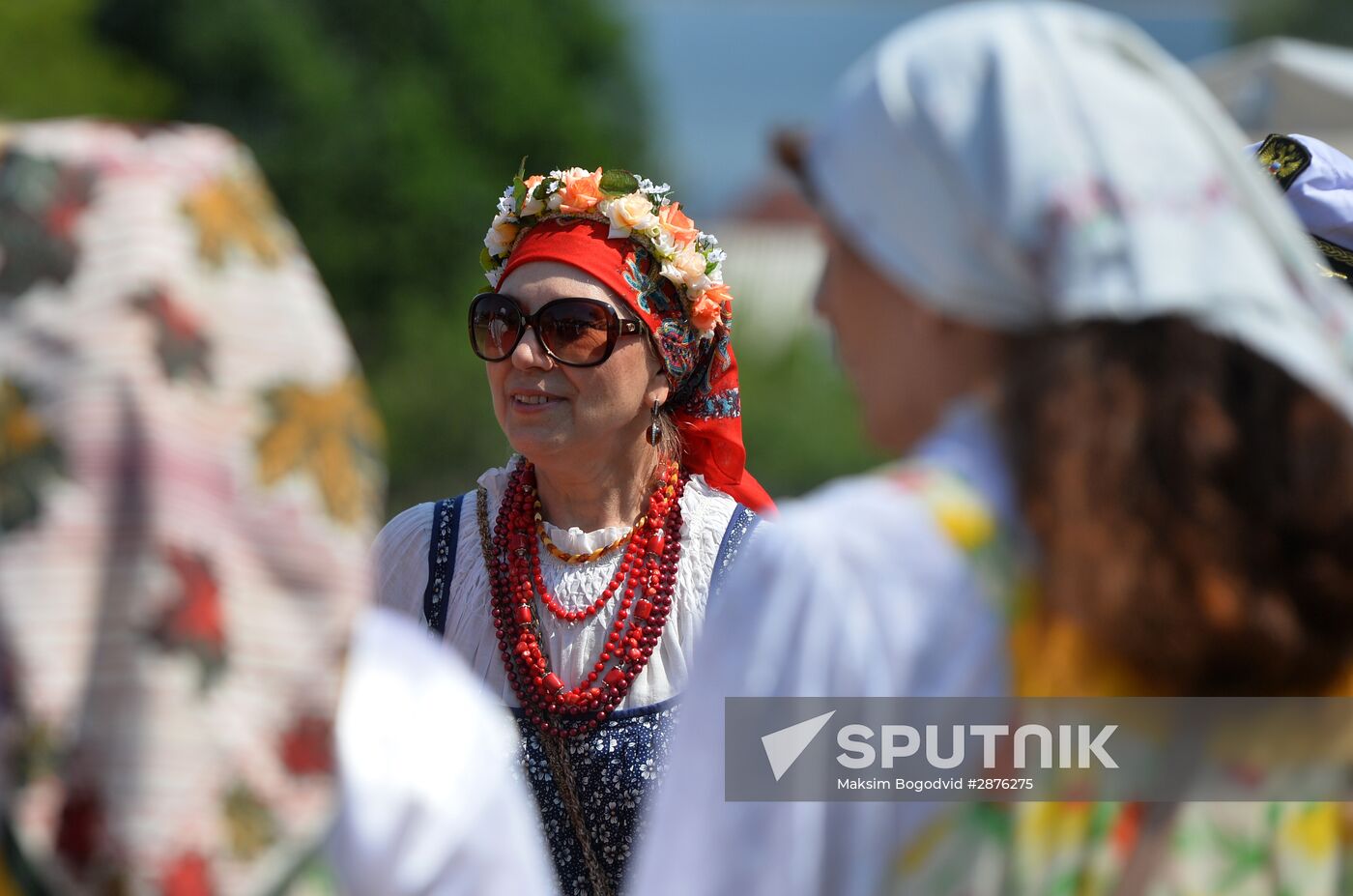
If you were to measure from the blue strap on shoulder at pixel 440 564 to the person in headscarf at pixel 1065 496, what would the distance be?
6.56 ft

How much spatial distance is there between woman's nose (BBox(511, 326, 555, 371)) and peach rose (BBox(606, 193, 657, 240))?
0.30 m

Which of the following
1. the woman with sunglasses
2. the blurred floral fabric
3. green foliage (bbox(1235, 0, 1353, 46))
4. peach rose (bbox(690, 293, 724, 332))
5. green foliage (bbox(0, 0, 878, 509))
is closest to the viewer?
the blurred floral fabric

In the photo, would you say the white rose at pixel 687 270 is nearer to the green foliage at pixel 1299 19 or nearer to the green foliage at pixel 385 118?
the green foliage at pixel 385 118

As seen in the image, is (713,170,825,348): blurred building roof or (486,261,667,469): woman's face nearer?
(486,261,667,469): woman's face

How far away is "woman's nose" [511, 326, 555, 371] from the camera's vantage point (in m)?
3.49

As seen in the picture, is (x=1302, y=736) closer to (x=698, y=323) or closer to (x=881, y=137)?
(x=881, y=137)

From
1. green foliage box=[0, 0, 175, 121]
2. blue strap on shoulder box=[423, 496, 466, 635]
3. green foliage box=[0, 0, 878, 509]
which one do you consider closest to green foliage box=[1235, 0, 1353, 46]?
green foliage box=[0, 0, 878, 509]

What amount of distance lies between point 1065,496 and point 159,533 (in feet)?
2.44

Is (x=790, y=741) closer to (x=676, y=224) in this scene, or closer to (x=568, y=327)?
(x=568, y=327)

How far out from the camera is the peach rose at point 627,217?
3.58m

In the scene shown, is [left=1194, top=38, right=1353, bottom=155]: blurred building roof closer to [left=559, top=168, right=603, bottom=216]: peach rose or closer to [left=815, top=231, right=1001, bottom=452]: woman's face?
[left=559, top=168, right=603, bottom=216]: peach rose

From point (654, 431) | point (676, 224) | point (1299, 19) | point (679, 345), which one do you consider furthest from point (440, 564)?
point (1299, 19)

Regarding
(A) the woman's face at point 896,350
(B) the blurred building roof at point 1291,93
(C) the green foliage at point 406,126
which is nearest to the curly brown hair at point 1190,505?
(A) the woman's face at point 896,350

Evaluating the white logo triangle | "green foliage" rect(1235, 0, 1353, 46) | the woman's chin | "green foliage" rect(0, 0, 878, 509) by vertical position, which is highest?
"green foliage" rect(1235, 0, 1353, 46)
